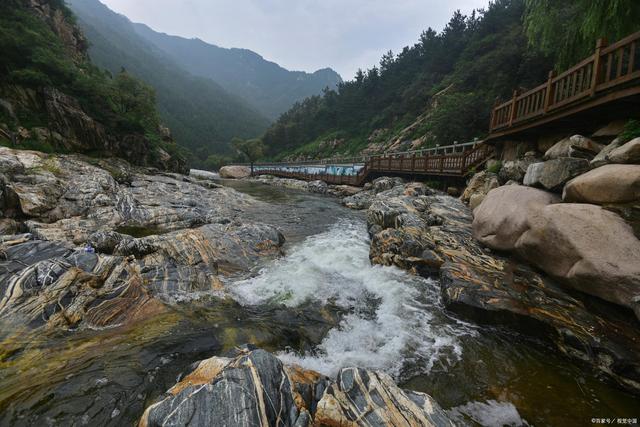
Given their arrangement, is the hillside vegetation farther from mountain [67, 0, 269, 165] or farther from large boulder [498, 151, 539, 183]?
mountain [67, 0, 269, 165]

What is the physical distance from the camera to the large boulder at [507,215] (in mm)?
6578

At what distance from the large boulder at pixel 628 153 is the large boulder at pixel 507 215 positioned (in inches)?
52.2

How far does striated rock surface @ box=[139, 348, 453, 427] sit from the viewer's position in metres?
2.42

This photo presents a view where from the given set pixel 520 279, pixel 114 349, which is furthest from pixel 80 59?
pixel 520 279

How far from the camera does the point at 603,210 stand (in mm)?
5066

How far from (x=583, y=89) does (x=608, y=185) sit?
4.09 m

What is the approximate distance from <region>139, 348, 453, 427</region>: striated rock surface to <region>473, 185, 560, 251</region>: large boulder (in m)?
5.49

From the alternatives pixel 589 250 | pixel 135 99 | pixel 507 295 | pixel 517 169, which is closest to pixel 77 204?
pixel 507 295

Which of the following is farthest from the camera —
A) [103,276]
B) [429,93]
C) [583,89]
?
[429,93]

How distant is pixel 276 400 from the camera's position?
8.97ft

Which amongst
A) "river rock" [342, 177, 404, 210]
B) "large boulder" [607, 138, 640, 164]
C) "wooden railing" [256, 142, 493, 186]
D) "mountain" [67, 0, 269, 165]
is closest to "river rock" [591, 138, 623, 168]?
"large boulder" [607, 138, 640, 164]

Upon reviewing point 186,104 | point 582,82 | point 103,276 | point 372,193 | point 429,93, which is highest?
point 186,104

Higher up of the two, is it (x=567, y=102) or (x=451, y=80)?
(x=451, y=80)

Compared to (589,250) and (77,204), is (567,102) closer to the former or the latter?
(589,250)
